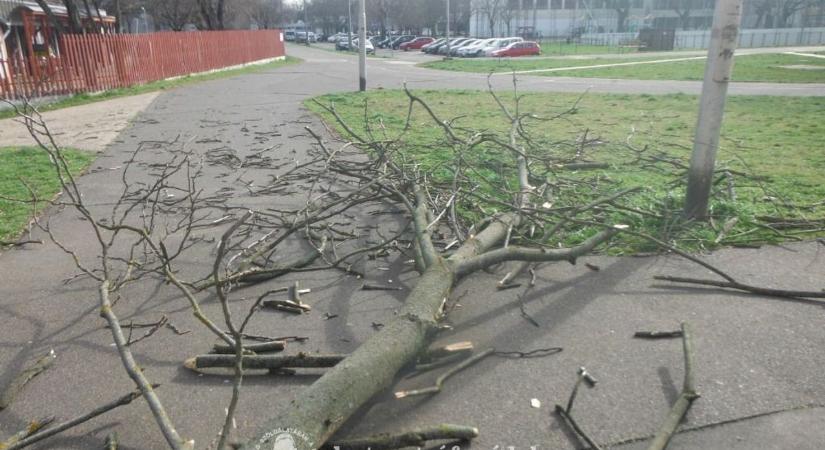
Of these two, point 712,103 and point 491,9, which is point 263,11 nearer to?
point 491,9

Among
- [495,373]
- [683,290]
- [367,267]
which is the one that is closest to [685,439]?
[495,373]

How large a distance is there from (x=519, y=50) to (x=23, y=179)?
44126mm

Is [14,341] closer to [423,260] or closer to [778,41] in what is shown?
[423,260]

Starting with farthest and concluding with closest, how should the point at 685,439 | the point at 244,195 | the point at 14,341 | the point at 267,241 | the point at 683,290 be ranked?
the point at 244,195 → the point at 267,241 → the point at 683,290 → the point at 14,341 → the point at 685,439

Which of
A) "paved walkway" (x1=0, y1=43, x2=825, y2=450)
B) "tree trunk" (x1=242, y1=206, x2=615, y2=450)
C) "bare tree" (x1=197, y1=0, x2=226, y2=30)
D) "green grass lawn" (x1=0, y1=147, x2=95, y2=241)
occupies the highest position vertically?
"bare tree" (x1=197, y1=0, x2=226, y2=30)

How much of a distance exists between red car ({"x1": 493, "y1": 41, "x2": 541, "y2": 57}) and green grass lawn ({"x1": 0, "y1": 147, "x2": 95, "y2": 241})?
4038 cm

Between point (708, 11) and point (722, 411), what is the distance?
8874cm

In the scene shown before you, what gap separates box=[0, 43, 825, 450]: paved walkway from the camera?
2.88m

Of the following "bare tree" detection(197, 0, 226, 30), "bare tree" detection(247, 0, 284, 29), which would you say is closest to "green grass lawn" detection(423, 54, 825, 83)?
"bare tree" detection(197, 0, 226, 30)

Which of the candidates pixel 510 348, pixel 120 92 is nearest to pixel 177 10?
pixel 120 92

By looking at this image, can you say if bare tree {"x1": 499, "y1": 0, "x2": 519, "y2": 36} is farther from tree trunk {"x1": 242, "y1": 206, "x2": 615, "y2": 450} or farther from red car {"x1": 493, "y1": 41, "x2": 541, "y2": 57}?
tree trunk {"x1": 242, "y1": 206, "x2": 615, "y2": 450}

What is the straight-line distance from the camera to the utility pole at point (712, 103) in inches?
203

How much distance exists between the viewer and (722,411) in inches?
115

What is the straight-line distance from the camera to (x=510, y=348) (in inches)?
140
